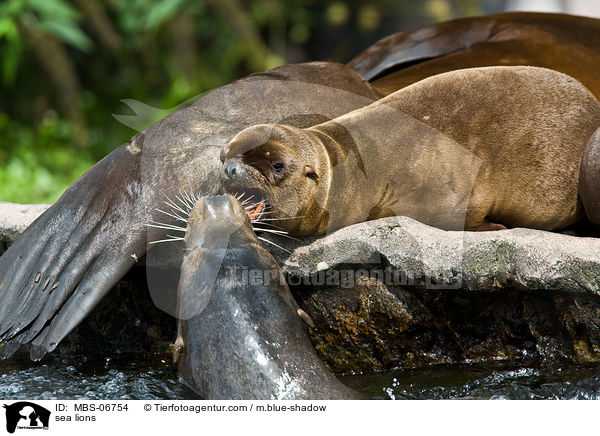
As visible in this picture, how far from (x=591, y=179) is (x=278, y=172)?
4.45ft

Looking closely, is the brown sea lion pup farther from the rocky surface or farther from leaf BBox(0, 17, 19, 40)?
leaf BBox(0, 17, 19, 40)

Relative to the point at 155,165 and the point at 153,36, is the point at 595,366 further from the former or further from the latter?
the point at 153,36

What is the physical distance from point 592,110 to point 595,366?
1.23 metres

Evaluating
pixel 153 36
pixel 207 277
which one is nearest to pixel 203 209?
pixel 207 277

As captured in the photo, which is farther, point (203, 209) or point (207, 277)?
point (203, 209)

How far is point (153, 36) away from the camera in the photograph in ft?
29.6

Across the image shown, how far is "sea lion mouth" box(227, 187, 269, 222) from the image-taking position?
2980 mm

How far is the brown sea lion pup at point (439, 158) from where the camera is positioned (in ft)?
9.82

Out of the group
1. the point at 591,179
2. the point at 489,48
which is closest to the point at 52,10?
the point at 489,48
